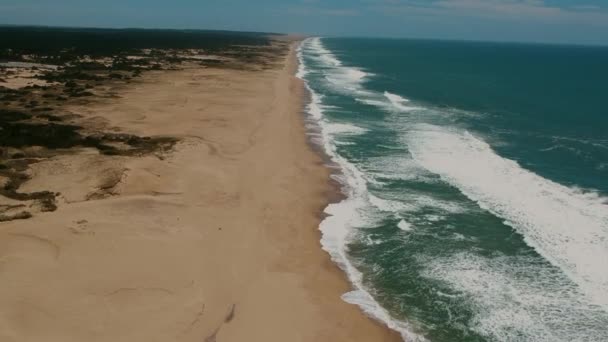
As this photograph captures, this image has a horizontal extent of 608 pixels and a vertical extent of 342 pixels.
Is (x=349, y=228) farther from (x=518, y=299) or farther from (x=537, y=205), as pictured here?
(x=537, y=205)

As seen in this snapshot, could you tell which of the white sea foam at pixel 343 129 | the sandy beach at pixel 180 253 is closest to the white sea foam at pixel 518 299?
the sandy beach at pixel 180 253

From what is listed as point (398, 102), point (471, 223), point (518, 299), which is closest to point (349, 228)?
point (471, 223)

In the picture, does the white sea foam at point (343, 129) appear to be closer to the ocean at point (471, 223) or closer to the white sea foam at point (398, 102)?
the ocean at point (471, 223)

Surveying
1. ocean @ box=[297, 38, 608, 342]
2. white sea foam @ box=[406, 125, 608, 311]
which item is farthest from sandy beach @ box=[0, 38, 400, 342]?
white sea foam @ box=[406, 125, 608, 311]

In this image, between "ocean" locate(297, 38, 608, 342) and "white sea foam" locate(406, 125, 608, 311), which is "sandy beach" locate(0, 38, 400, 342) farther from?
"white sea foam" locate(406, 125, 608, 311)

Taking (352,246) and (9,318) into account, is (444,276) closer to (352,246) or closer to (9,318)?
(352,246)

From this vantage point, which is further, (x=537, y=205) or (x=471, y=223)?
(x=537, y=205)

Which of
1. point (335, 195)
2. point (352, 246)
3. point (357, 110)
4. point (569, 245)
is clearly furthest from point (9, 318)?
point (357, 110)
